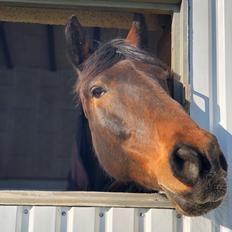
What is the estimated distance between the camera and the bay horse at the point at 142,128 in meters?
1.78

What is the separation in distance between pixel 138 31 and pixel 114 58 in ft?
0.98

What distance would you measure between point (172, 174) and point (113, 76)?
0.53 m

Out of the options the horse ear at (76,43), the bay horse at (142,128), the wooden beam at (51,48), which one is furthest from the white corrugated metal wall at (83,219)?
the wooden beam at (51,48)

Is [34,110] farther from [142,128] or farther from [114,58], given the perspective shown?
[142,128]

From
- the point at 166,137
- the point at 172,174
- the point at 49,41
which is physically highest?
the point at 49,41

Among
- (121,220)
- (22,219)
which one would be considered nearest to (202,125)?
(121,220)

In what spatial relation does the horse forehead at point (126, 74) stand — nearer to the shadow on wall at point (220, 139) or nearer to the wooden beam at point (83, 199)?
the shadow on wall at point (220, 139)

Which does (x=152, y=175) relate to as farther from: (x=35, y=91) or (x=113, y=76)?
(x=35, y=91)

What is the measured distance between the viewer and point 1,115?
4473mm

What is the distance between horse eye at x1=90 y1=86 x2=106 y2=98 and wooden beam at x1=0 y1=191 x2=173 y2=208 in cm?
37

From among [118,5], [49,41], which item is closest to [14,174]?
[49,41]

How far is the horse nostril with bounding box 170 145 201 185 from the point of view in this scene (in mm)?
1755

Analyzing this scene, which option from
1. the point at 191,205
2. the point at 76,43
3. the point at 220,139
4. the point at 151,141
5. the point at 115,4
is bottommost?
the point at 191,205

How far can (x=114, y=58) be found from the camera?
7.51 ft
